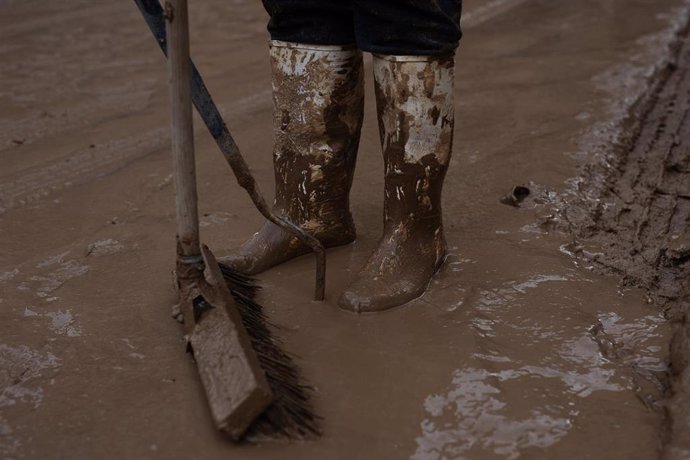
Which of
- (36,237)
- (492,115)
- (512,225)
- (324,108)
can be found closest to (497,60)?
(492,115)

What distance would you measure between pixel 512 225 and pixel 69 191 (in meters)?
1.50

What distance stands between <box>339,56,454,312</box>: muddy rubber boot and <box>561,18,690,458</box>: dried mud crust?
502 millimetres

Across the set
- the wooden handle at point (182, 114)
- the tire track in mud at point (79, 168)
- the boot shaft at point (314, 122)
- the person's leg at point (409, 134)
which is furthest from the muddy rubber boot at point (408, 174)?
the tire track in mud at point (79, 168)

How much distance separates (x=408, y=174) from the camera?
188 cm

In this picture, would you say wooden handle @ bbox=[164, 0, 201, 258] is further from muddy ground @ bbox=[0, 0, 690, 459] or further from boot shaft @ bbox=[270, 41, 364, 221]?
boot shaft @ bbox=[270, 41, 364, 221]

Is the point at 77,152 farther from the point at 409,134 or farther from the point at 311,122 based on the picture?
the point at 409,134

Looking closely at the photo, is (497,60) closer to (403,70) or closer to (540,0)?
(540,0)

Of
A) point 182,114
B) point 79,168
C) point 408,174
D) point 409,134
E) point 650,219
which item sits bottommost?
point 650,219

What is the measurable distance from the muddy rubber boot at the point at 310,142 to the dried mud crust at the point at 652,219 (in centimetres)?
71

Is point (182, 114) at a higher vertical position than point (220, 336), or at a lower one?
higher

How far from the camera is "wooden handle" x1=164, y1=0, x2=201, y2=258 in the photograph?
4.79ft

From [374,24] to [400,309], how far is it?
2.28 feet

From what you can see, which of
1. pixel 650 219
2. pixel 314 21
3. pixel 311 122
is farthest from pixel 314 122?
pixel 650 219

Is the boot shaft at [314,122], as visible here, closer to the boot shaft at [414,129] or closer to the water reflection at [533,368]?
the boot shaft at [414,129]
